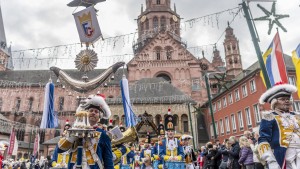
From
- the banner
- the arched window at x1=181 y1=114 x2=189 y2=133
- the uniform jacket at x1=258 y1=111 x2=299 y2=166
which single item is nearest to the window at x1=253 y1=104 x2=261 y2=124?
the arched window at x1=181 y1=114 x2=189 y2=133

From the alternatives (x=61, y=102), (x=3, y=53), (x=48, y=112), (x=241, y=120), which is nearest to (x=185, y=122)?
(x=241, y=120)

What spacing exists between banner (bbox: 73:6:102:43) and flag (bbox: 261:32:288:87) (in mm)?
6372

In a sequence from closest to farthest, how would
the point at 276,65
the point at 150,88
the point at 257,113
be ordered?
the point at 276,65
the point at 257,113
the point at 150,88

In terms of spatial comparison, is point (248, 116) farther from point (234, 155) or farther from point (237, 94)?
point (234, 155)

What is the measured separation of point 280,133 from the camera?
3.83 metres

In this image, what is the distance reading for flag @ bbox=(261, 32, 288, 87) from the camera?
25.5ft

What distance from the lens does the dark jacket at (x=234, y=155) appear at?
29.9ft

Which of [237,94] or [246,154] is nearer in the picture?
[246,154]

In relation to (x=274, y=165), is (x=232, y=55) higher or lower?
higher

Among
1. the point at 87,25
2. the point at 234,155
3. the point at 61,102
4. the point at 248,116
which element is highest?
the point at 61,102

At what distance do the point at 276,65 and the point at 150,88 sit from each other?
32.4 m

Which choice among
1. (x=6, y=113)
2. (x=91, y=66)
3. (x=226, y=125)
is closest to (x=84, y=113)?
(x=91, y=66)

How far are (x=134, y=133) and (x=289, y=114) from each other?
10.5 feet

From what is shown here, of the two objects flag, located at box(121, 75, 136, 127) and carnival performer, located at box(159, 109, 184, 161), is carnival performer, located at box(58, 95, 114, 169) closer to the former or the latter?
carnival performer, located at box(159, 109, 184, 161)
